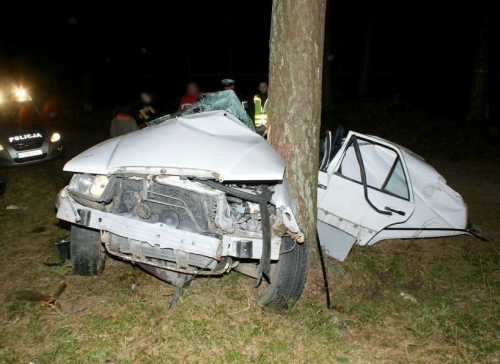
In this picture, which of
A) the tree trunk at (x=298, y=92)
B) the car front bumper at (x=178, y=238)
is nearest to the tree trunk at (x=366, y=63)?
the tree trunk at (x=298, y=92)

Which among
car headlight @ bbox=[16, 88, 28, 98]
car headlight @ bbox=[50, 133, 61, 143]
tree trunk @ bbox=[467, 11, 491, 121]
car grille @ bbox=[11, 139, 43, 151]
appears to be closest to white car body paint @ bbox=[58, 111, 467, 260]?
car grille @ bbox=[11, 139, 43, 151]

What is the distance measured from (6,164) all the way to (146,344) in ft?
17.7

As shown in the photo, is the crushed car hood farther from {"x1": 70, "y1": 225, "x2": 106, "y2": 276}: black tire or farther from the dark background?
the dark background

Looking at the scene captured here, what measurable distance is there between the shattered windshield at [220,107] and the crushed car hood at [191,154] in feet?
1.54

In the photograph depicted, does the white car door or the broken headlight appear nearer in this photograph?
the broken headlight

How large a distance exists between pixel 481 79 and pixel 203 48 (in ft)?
60.1

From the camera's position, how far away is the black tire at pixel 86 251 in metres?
3.83

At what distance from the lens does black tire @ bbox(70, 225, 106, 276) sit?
383cm

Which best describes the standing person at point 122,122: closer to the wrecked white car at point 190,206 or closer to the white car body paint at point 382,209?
the wrecked white car at point 190,206

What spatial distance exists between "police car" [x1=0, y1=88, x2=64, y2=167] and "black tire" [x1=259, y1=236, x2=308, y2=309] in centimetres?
556

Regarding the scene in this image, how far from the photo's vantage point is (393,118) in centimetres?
1166

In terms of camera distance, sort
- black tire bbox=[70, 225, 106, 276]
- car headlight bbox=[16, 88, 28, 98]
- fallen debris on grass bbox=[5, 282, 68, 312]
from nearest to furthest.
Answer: fallen debris on grass bbox=[5, 282, 68, 312]
black tire bbox=[70, 225, 106, 276]
car headlight bbox=[16, 88, 28, 98]

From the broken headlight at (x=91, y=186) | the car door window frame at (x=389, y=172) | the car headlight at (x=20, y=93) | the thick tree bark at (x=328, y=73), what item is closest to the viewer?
the broken headlight at (x=91, y=186)

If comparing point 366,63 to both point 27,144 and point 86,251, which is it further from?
point 86,251
